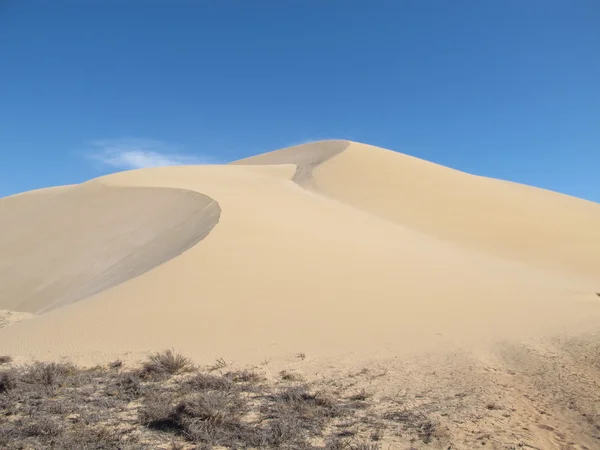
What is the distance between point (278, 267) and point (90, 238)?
8.60 metres

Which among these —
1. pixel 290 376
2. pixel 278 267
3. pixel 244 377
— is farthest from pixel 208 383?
pixel 278 267

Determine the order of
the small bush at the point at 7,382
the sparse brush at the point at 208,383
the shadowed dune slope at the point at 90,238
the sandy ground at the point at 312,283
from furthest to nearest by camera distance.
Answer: the shadowed dune slope at the point at 90,238 < the sandy ground at the point at 312,283 < the sparse brush at the point at 208,383 < the small bush at the point at 7,382

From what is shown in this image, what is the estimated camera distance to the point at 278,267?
10953 millimetres

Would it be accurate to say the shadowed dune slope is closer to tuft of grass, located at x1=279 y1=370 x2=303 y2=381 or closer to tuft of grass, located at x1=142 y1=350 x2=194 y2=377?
tuft of grass, located at x1=142 y1=350 x2=194 y2=377

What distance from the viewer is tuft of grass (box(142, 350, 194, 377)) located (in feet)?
20.3

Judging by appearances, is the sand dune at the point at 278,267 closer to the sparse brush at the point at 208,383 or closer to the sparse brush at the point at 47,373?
the sparse brush at the point at 47,373

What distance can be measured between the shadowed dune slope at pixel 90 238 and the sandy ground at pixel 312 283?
79 millimetres

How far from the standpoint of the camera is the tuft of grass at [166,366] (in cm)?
620

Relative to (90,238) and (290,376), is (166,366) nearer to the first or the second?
(290,376)

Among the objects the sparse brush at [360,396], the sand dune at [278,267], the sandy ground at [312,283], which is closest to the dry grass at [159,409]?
the sparse brush at [360,396]

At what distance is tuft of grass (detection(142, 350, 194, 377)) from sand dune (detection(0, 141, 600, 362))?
634 millimetres

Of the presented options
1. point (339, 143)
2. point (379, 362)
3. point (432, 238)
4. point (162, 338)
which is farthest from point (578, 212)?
point (162, 338)

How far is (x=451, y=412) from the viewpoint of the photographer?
5043 mm

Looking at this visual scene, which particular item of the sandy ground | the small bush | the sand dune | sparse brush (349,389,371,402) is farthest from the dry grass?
the sand dune
